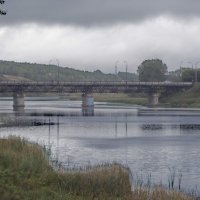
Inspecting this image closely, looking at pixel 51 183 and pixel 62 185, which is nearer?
pixel 62 185

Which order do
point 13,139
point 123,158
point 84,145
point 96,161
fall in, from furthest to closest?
point 84,145 < point 123,158 < point 96,161 < point 13,139

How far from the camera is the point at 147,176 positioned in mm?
Result: 42781

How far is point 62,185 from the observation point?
99.3 ft

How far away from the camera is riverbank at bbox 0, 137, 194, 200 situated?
2622cm

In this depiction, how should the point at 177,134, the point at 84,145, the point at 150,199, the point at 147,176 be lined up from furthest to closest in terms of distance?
the point at 177,134 < the point at 84,145 < the point at 147,176 < the point at 150,199

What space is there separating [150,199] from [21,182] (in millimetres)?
7212

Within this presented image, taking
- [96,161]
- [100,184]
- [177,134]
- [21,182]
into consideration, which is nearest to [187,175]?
[96,161]

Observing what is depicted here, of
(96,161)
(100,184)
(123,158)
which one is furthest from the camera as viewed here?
(123,158)

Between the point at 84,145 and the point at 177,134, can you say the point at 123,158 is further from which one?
the point at 177,134

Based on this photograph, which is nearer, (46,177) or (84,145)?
(46,177)

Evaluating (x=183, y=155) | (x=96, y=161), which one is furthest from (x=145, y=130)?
(x=96, y=161)

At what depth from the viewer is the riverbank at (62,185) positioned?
2622cm

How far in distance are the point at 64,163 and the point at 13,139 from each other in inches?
214

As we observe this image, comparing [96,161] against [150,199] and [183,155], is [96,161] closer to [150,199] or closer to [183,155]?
[183,155]
